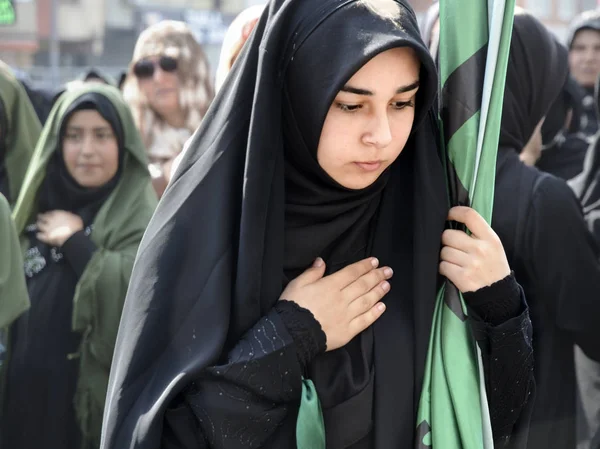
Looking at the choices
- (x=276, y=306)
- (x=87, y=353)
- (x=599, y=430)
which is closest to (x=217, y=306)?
(x=276, y=306)

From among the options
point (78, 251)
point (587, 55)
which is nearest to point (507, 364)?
point (78, 251)

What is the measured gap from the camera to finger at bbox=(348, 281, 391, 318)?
1.75m

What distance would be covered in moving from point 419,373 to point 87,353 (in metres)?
2.27

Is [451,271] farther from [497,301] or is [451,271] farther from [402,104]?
[402,104]

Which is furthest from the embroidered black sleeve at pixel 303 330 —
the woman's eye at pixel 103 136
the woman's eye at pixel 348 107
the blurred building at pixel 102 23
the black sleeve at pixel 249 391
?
the blurred building at pixel 102 23

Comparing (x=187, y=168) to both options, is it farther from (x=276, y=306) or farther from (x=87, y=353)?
(x=87, y=353)

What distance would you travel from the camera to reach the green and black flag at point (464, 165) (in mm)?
1698

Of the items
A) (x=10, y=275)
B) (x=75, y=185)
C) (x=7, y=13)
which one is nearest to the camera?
(x=10, y=275)

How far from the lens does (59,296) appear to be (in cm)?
376

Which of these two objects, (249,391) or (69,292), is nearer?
(249,391)

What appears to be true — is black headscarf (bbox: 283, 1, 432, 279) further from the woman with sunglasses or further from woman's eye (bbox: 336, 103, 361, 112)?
the woman with sunglasses

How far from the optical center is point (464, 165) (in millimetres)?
1771

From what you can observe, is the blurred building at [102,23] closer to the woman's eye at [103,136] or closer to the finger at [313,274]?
the woman's eye at [103,136]

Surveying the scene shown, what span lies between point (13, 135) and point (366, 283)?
307 centimetres
